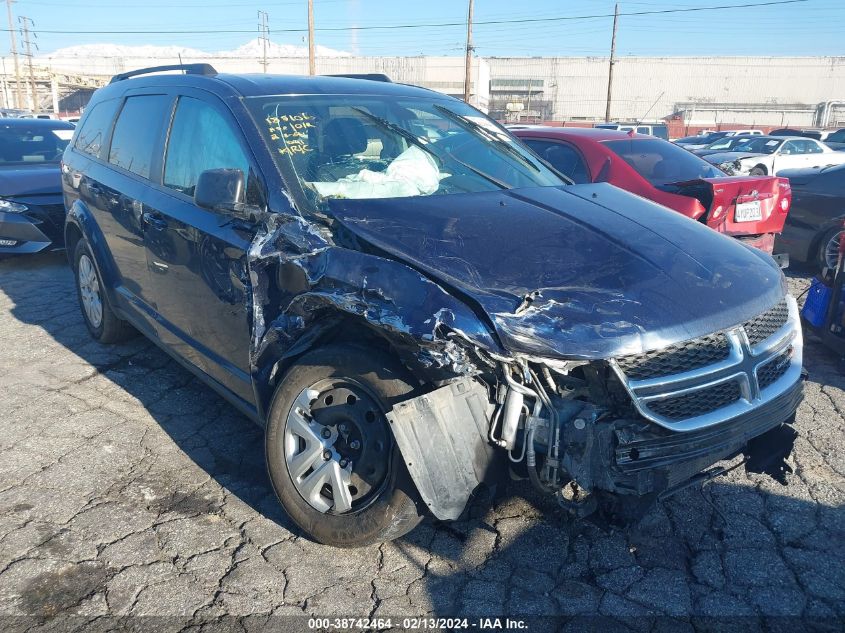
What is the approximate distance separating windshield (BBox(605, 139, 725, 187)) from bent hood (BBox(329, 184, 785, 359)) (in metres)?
3.46

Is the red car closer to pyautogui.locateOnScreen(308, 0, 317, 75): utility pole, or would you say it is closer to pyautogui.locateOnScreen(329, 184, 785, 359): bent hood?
pyautogui.locateOnScreen(329, 184, 785, 359): bent hood

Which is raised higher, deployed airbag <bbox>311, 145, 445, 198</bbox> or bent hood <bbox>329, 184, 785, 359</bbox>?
deployed airbag <bbox>311, 145, 445, 198</bbox>

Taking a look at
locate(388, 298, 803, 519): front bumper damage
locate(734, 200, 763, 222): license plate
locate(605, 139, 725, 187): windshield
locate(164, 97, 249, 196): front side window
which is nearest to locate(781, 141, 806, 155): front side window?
locate(605, 139, 725, 187): windshield

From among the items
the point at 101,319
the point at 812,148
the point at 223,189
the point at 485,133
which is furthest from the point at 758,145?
the point at 223,189

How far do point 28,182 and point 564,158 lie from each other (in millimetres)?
6061

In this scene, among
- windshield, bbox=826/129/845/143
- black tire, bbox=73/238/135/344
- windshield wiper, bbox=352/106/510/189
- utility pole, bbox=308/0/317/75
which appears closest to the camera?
windshield wiper, bbox=352/106/510/189

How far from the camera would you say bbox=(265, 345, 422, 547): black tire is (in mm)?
2605

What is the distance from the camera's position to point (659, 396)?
2352 millimetres

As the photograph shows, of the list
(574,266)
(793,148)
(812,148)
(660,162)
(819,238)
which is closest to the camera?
(574,266)

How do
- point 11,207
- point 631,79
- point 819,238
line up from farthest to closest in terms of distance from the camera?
1. point 631,79
2. point 11,207
3. point 819,238

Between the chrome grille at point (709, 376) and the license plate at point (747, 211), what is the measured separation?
3321 millimetres

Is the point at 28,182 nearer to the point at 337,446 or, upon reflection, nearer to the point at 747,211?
the point at 337,446

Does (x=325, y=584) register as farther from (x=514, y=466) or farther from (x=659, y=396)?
(x=659, y=396)

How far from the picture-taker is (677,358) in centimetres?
242
